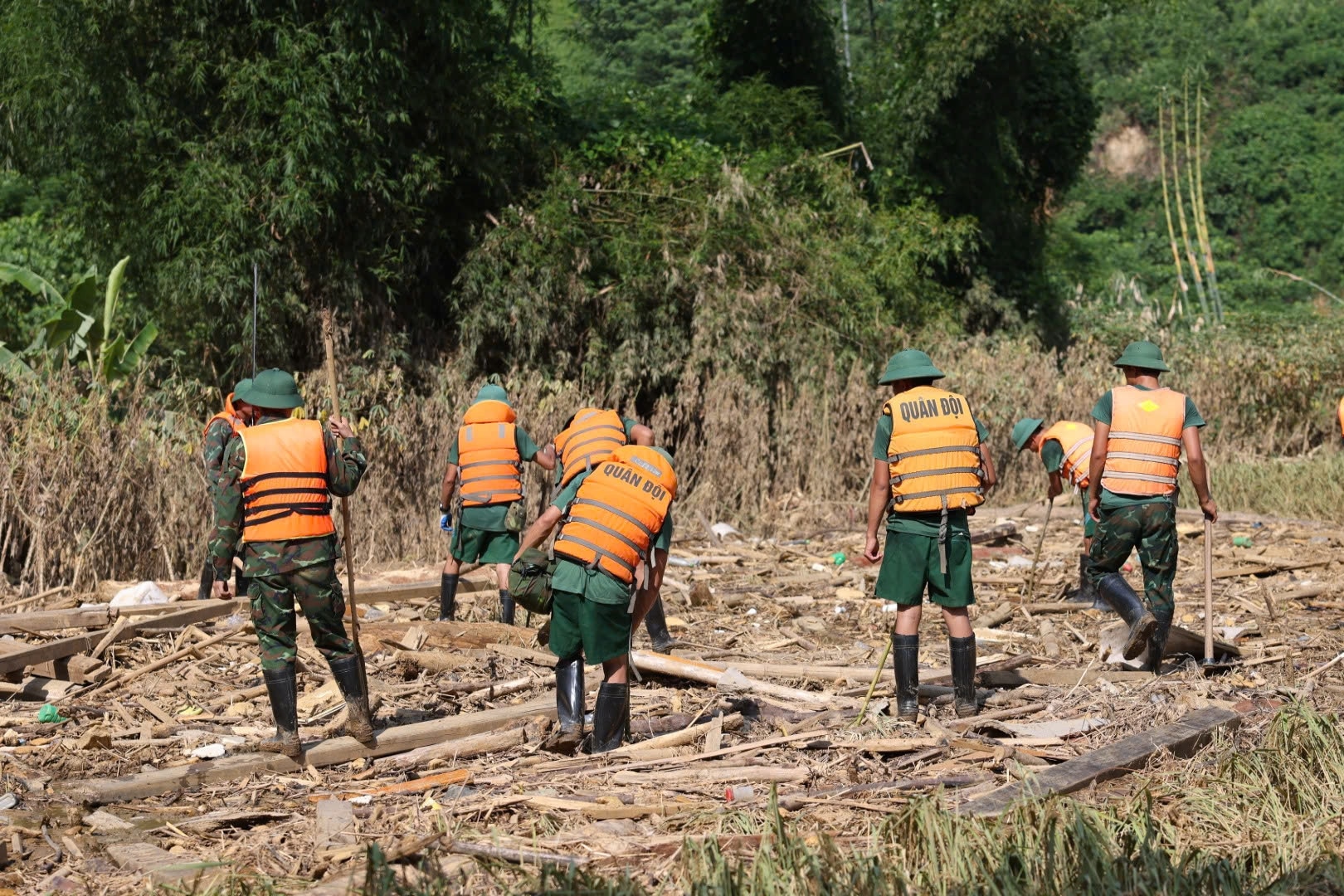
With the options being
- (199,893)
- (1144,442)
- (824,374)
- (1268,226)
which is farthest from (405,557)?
(1268,226)

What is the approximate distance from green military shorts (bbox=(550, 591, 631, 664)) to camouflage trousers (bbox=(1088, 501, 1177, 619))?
3.23 meters

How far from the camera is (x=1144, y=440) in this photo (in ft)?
26.9

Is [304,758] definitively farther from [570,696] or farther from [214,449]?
[214,449]

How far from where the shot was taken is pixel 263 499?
22.0 ft

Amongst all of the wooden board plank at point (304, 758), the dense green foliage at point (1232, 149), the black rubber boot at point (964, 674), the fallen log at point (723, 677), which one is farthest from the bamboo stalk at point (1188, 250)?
the wooden board plank at point (304, 758)

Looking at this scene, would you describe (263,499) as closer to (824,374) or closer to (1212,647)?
(1212,647)

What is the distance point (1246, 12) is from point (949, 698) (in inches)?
1985

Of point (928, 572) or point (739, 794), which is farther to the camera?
point (928, 572)

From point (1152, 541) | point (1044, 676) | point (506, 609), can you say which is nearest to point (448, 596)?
point (506, 609)

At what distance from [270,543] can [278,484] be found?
28 cm

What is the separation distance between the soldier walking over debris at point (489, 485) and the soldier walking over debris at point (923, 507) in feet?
11.6

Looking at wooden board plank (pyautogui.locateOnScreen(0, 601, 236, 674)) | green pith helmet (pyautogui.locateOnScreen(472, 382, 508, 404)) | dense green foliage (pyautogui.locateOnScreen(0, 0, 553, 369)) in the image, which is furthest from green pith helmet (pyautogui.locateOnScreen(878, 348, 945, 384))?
dense green foliage (pyautogui.locateOnScreen(0, 0, 553, 369))

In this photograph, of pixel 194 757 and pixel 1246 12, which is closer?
pixel 194 757

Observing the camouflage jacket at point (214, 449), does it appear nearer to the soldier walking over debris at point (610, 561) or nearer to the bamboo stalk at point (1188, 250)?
the soldier walking over debris at point (610, 561)
